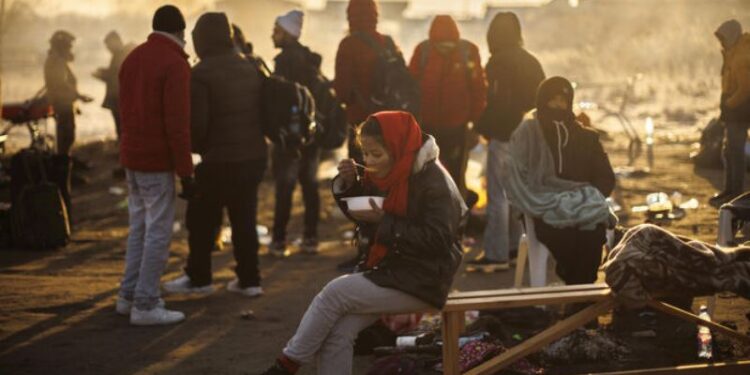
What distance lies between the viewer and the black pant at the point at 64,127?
1480 cm

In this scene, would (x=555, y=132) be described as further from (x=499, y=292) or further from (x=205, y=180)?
(x=205, y=180)

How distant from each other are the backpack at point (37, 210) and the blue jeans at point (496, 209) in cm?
390

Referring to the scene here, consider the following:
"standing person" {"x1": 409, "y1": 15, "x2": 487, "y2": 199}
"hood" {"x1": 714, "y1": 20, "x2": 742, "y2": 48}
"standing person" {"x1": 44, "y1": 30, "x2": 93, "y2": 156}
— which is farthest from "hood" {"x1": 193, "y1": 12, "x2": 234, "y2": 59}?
"standing person" {"x1": 44, "y1": 30, "x2": 93, "y2": 156}

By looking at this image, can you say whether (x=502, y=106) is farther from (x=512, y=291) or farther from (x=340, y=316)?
(x=340, y=316)

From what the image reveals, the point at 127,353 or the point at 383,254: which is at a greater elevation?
the point at 383,254

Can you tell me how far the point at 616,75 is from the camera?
3275 cm

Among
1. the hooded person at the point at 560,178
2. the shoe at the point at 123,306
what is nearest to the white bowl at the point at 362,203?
the hooded person at the point at 560,178

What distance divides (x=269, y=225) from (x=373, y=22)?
3.60m

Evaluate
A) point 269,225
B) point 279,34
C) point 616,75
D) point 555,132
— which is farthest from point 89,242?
point 616,75

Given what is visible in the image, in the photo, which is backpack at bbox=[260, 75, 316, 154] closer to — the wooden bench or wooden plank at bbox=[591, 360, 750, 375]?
the wooden bench

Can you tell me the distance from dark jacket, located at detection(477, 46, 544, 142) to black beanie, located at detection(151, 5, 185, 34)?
2.85 metres

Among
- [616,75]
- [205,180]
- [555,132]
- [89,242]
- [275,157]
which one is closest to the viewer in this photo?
[555,132]

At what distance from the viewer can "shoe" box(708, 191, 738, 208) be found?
1168 centimetres

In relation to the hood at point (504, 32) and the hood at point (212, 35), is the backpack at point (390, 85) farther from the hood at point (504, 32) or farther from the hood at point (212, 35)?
the hood at point (212, 35)
